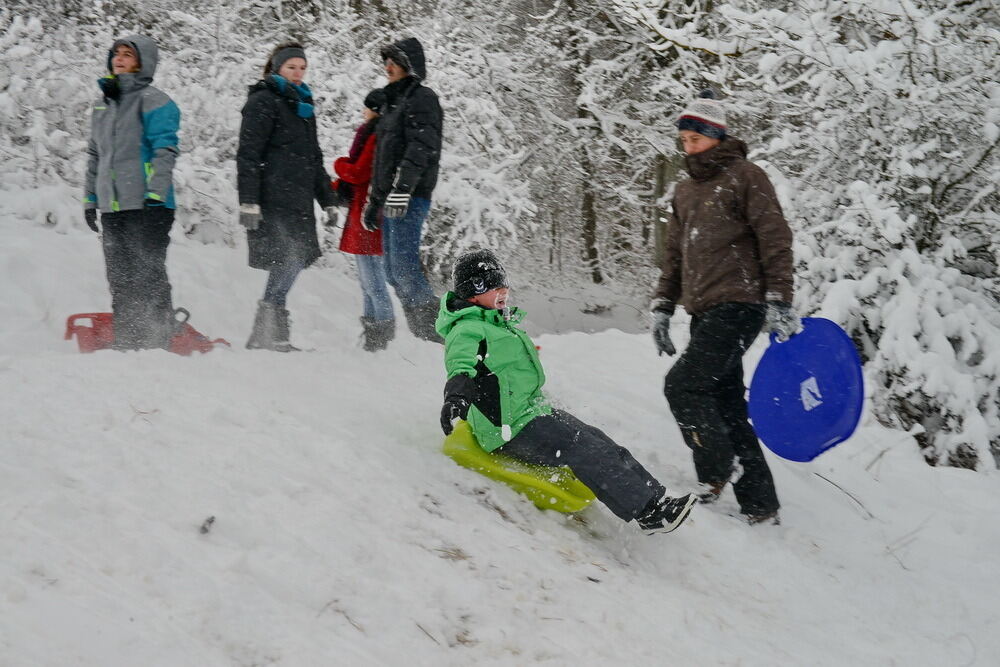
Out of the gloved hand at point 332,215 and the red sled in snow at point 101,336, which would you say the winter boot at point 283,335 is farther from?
the gloved hand at point 332,215

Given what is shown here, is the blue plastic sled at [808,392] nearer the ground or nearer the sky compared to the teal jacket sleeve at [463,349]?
nearer the ground

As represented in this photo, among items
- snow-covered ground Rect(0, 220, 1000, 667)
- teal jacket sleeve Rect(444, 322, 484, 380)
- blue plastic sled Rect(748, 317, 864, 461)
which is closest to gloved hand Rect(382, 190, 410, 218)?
snow-covered ground Rect(0, 220, 1000, 667)

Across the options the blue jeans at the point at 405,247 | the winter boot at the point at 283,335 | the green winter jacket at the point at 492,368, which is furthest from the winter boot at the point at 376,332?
the green winter jacket at the point at 492,368

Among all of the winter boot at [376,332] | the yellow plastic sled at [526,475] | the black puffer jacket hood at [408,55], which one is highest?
the black puffer jacket hood at [408,55]

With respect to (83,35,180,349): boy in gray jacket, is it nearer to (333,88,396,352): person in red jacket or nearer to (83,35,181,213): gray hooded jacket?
(83,35,181,213): gray hooded jacket

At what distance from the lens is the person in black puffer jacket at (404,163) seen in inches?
177

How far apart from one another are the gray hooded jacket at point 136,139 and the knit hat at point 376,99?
112 centimetres

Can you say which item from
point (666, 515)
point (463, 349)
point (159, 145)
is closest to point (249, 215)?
point (159, 145)

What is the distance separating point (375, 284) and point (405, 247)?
349 mm

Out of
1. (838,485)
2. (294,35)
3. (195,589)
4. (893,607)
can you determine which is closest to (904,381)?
(838,485)

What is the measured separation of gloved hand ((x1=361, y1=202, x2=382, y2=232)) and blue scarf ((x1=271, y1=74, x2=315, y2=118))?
67cm

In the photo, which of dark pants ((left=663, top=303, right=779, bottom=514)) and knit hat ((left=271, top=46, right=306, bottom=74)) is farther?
knit hat ((left=271, top=46, right=306, bottom=74))

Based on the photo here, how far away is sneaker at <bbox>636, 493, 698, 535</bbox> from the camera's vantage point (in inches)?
114

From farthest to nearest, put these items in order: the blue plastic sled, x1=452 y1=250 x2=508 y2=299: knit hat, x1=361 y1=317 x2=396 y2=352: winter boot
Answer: x1=361 y1=317 x2=396 y2=352: winter boot, the blue plastic sled, x1=452 y1=250 x2=508 y2=299: knit hat
